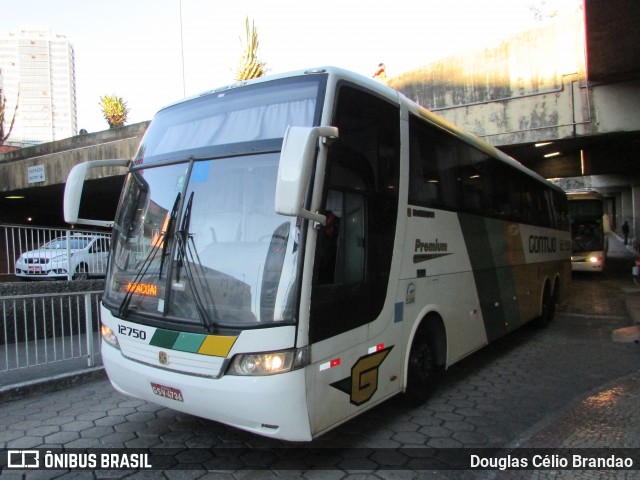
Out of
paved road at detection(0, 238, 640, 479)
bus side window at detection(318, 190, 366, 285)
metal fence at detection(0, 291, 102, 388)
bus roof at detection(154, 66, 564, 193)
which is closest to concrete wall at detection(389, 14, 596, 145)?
paved road at detection(0, 238, 640, 479)

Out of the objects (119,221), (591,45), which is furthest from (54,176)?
(591,45)

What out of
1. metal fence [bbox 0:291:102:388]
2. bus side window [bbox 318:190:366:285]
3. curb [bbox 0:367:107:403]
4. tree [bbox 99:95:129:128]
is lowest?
curb [bbox 0:367:107:403]

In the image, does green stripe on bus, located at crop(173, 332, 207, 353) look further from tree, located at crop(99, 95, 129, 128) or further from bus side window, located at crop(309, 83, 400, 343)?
tree, located at crop(99, 95, 129, 128)

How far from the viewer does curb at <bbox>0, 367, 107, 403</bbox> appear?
525cm

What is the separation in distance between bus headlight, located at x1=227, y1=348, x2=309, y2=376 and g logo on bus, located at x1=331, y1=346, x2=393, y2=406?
0.47m

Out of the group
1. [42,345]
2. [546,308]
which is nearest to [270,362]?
[42,345]

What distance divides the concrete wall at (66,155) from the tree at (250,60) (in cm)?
714

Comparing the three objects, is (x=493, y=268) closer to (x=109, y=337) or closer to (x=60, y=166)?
(x=109, y=337)

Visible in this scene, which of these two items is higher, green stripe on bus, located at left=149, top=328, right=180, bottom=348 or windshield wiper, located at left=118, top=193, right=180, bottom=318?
windshield wiper, located at left=118, top=193, right=180, bottom=318

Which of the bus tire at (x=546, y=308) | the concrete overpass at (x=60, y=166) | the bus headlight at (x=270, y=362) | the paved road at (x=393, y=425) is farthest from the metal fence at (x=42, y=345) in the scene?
the bus tire at (x=546, y=308)

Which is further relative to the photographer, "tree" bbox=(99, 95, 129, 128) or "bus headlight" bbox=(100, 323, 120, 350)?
"tree" bbox=(99, 95, 129, 128)

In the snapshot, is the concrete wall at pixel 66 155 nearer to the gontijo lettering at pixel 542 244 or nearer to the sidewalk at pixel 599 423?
the gontijo lettering at pixel 542 244

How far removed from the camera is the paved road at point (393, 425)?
12.1 feet

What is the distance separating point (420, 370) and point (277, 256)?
97.3 inches
